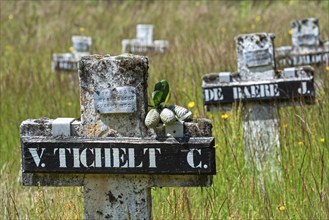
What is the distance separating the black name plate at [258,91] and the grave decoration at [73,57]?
4.09 m

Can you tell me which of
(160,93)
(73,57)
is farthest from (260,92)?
(73,57)

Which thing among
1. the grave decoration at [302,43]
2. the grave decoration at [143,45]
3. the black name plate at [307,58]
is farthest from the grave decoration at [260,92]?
the grave decoration at [143,45]

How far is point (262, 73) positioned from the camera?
14.2 ft

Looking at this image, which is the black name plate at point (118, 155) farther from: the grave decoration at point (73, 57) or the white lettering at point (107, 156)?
the grave decoration at point (73, 57)

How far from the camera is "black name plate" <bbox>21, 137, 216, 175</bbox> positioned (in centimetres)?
239

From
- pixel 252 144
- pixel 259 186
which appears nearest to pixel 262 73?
pixel 252 144

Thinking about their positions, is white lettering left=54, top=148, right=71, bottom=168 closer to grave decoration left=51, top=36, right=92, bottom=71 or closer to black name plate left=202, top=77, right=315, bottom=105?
black name plate left=202, top=77, right=315, bottom=105

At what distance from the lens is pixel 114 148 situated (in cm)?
242

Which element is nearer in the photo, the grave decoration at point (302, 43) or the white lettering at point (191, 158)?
the white lettering at point (191, 158)

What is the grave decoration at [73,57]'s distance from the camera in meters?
8.29

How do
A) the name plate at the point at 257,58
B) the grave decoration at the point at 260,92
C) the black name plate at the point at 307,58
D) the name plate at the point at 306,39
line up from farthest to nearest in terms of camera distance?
the name plate at the point at 306,39 < the black name plate at the point at 307,58 < the name plate at the point at 257,58 < the grave decoration at the point at 260,92

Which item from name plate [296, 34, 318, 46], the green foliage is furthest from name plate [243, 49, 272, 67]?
name plate [296, 34, 318, 46]

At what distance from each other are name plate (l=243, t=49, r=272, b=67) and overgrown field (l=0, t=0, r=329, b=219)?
27 cm

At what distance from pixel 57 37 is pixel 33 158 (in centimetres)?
Result: 868
